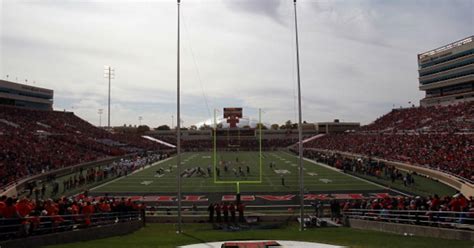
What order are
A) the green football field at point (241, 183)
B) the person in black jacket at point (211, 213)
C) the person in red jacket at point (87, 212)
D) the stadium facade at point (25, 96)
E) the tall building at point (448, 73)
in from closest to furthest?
1. the person in red jacket at point (87, 212)
2. the person in black jacket at point (211, 213)
3. the green football field at point (241, 183)
4. the tall building at point (448, 73)
5. the stadium facade at point (25, 96)

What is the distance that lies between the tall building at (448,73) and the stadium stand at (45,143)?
50.4m

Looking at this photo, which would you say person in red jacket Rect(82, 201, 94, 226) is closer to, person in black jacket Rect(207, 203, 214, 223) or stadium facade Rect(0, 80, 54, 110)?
person in black jacket Rect(207, 203, 214, 223)

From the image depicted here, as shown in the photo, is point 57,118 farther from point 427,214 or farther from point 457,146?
point 427,214

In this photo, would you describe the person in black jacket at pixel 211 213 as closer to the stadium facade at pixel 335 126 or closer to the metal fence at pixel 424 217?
the metal fence at pixel 424 217

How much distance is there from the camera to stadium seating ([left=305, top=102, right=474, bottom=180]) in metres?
31.7

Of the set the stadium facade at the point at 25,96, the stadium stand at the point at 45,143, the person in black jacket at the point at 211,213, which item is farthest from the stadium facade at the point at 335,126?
the person in black jacket at the point at 211,213

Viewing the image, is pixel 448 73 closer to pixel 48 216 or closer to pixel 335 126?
pixel 335 126

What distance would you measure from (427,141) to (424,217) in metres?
30.7

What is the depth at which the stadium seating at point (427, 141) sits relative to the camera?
31703 millimetres

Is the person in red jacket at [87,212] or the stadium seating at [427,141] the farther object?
the stadium seating at [427,141]

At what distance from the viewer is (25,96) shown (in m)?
71.2

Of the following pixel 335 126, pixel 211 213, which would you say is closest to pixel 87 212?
pixel 211 213

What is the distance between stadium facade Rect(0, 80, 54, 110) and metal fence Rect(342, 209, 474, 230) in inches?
2577

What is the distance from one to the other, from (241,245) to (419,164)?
28.5 metres
